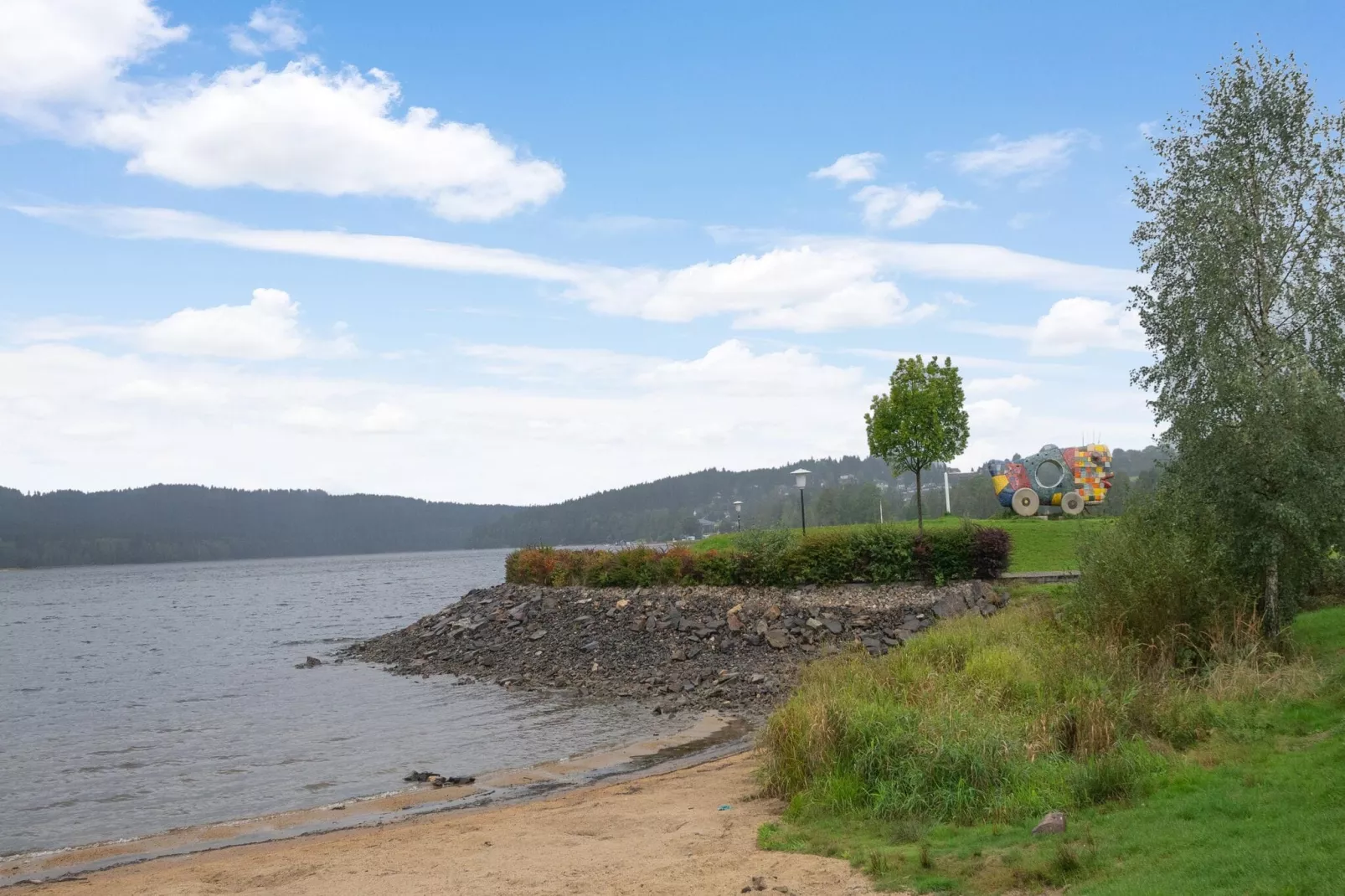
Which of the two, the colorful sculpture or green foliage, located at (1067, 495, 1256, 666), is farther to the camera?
the colorful sculpture

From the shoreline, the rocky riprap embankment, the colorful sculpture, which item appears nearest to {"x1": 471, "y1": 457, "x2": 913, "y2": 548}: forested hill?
the colorful sculpture

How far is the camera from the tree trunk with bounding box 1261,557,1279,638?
17266mm

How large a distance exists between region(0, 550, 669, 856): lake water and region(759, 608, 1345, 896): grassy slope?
9.93 meters

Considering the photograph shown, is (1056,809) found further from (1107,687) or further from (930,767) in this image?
(1107,687)

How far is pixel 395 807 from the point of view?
49.7 feet

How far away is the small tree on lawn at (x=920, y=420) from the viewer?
125 feet

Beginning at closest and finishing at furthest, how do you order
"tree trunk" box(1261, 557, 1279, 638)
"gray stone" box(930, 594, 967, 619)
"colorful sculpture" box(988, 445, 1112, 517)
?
1. "tree trunk" box(1261, 557, 1279, 638)
2. "gray stone" box(930, 594, 967, 619)
3. "colorful sculpture" box(988, 445, 1112, 517)

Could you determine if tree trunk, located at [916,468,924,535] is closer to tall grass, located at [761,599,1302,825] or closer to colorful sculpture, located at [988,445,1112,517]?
colorful sculpture, located at [988,445,1112,517]

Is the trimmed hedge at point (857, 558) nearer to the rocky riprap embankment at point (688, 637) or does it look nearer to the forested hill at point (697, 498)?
the rocky riprap embankment at point (688, 637)

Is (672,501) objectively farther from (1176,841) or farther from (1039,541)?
(1176,841)

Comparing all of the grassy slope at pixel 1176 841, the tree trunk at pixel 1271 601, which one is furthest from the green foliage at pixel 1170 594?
the grassy slope at pixel 1176 841

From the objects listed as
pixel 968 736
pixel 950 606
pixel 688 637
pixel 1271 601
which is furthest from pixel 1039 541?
pixel 968 736

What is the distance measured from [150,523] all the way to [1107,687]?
20785cm

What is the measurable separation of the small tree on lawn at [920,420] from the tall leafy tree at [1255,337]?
1912 centimetres
